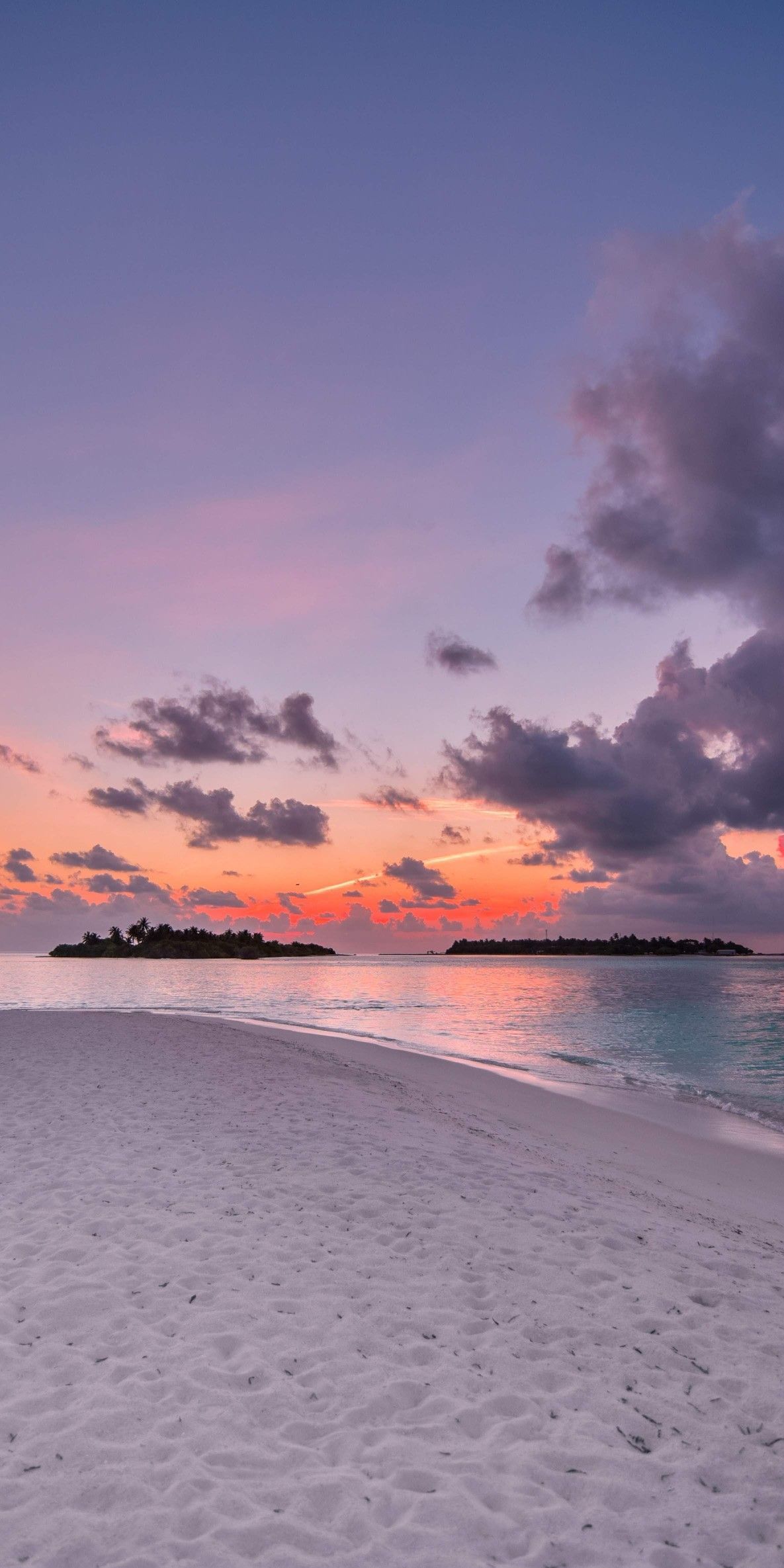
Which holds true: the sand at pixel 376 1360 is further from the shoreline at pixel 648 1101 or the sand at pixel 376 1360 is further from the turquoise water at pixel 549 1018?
the turquoise water at pixel 549 1018

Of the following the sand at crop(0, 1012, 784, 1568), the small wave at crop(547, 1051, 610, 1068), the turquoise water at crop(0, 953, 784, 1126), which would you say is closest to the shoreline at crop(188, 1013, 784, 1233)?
the sand at crop(0, 1012, 784, 1568)

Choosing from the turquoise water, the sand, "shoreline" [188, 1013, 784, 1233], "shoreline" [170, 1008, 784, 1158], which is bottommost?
the turquoise water

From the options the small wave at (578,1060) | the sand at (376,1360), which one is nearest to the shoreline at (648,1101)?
the small wave at (578,1060)

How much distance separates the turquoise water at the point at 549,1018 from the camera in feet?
88.3

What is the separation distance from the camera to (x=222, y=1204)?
909 cm

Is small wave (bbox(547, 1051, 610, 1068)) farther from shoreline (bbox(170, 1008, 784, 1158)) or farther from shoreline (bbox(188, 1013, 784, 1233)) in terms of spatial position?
shoreline (bbox(188, 1013, 784, 1233))

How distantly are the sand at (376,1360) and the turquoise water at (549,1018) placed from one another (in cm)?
1389

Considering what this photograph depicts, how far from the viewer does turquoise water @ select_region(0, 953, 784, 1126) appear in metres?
26.9

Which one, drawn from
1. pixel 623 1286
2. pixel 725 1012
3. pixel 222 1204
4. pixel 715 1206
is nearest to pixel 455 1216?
pixel 623 1286

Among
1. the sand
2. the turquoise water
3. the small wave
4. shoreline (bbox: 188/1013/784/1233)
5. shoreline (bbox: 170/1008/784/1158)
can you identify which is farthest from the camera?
the small wave

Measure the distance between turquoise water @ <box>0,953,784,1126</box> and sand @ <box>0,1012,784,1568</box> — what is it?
13.9 meters

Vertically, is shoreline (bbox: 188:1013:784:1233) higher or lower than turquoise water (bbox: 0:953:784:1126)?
higher

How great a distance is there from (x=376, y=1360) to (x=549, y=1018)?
44.4 metres

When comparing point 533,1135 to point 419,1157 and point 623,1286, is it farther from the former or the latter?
point 623,1286
